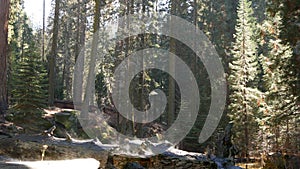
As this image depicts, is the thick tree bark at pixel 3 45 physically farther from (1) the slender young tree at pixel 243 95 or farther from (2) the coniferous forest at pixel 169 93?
(1) the slender young tree at pixel 243 95

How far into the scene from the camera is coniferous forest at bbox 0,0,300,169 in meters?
10.8

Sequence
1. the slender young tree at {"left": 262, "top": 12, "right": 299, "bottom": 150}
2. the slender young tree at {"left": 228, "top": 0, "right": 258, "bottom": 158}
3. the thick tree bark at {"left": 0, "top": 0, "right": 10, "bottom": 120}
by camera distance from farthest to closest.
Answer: the slender young tree at {"left": 228, "top": 0, "right": 258, "bottom": 158} < the thick tree bark at {"left": 0, "top": 0, "right": 10, "bottom": 120} < the slender young tree at {"left": 262, "top": 12, "right": 299, "bottom": 150}

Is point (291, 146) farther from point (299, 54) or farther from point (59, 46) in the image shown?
point (59, 46)

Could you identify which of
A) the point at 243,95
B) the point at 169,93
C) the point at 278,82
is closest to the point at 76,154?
the point at 278,82

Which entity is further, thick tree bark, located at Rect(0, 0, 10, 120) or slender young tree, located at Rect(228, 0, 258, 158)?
slender young tree, located at Rect(228, 0, 258, 158)

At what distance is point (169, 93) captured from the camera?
19.2 m

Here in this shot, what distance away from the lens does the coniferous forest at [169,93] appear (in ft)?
35.5

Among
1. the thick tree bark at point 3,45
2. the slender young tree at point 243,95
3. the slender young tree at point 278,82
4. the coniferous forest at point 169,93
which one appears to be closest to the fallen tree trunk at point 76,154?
the coniferous forest at point 169,93

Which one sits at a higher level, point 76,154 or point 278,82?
point 278,82

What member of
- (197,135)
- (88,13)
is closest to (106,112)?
(197,135)

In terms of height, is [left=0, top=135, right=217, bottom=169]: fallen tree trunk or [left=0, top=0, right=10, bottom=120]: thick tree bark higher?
[left=0, top=0, right=10, bottom=120]: thick tree bark

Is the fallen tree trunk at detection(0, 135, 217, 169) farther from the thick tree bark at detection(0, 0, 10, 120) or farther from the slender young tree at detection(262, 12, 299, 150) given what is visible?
the slender young tree at detection(262, 12, 299, 150)

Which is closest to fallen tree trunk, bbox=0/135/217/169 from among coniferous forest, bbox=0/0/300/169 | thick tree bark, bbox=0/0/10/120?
coniferous forest, bbox=0/0/300/169

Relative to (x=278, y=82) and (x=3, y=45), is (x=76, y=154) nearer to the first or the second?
(x=3, y=45)
